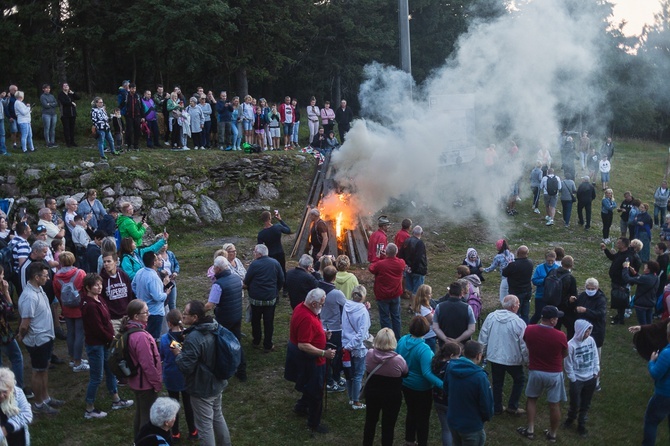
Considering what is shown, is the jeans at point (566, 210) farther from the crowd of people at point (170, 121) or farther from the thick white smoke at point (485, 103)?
the crowd of people at point (170, 121)

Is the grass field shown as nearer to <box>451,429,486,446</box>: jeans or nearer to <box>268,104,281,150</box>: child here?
<box>451,429,486,446</box>: jeans

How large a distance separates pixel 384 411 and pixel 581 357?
2.55m

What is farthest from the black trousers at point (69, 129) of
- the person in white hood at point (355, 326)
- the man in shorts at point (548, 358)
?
the man in shorts at point (548, 358)

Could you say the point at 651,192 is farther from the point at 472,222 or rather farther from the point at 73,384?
the point at 73,384

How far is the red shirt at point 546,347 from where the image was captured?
7289 millimetres

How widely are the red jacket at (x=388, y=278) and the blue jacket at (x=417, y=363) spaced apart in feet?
9.54

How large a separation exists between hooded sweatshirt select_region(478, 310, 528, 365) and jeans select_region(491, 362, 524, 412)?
12cm

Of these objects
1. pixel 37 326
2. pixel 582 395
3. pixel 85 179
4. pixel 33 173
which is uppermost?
pixel 33 173

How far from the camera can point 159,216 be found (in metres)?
16.9

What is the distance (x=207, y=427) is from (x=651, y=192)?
24297 millimetres

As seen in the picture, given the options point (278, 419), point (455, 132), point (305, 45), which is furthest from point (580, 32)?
point (278, 419)

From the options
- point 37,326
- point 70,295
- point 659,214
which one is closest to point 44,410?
point 37,326

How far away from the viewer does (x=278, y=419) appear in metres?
7.79

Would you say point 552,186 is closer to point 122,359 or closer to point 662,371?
point 662,371
